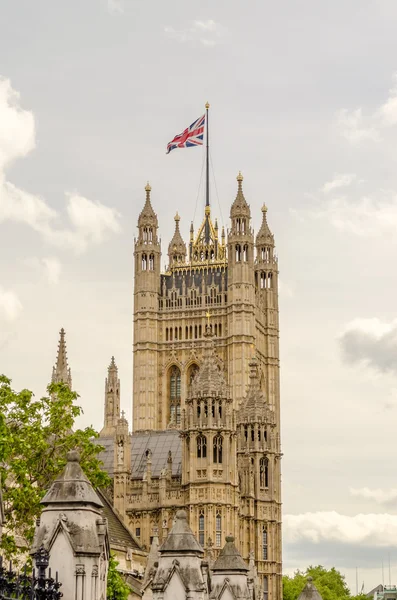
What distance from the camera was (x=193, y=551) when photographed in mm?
29500

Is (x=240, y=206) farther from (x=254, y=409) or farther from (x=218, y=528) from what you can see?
(x=218, y=528)

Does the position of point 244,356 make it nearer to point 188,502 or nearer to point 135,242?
point 135,242

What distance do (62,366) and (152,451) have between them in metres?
8.43

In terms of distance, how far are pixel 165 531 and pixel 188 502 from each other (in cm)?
221

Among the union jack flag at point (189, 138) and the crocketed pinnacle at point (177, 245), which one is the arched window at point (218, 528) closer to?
the union jack flag at point (189, 138)

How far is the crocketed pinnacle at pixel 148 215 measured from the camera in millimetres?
160750

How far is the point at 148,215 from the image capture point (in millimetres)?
161125

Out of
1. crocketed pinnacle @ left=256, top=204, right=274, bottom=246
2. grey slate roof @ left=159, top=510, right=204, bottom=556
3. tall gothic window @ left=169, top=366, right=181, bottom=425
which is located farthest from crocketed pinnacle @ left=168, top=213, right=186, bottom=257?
grey slate roof @ left=159, top=510, right=204, bottom=556

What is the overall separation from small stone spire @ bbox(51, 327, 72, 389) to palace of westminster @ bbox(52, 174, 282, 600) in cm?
14

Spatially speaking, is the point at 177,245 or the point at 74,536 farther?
the point at 177,245

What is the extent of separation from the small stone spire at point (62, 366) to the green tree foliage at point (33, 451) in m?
34.5

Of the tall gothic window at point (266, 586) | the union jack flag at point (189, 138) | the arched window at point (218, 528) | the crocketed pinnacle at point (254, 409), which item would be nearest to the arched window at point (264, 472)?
the crocketed pinnacle at point (254, 409)

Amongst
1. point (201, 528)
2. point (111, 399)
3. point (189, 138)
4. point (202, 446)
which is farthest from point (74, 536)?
point (189, 138)

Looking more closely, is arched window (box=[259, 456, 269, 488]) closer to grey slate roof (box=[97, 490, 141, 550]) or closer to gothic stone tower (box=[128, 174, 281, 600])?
grey slate roof (box=[97, 490, 141, 550])
